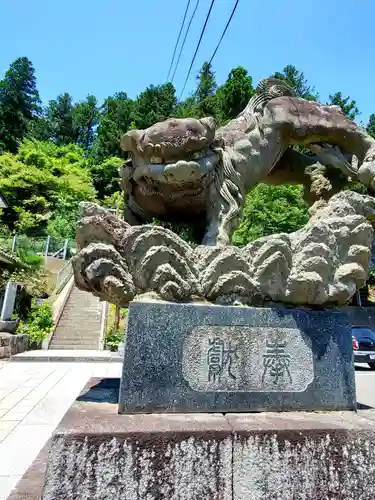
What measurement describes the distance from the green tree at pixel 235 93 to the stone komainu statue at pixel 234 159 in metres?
21.5

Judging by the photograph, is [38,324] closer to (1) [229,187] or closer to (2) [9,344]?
(2) [9,344]

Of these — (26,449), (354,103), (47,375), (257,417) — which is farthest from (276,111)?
(354,103)

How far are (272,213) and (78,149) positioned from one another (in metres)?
25.6

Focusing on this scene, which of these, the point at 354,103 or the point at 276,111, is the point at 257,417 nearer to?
the point at 276,111

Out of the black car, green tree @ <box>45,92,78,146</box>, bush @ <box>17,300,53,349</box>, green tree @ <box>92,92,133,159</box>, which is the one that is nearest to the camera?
the black car

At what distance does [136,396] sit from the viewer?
1968mm

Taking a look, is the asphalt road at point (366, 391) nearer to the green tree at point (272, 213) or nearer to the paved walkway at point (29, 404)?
the paved walkway at point (29, 404)

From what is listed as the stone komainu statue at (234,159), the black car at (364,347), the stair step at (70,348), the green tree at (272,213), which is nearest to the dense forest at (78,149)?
the green tree at (272,213)

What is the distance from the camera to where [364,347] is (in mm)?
11672

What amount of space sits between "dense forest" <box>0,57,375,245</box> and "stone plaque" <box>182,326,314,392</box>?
1158 cm

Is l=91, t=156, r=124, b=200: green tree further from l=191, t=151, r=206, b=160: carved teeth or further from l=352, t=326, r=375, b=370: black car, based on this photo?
l=191, t=151, r=206, b=160: carved teeth

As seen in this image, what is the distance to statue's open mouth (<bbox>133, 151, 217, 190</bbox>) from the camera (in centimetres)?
249

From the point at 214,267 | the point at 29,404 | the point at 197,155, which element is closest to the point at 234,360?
the point at 214,267

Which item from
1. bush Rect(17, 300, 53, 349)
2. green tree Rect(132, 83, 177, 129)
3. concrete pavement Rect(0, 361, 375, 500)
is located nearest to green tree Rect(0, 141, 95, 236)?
green tree Rect(132, 83, 177, 129)
